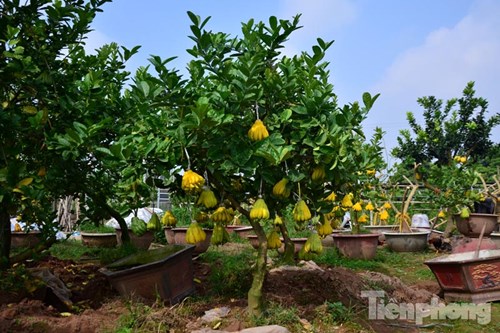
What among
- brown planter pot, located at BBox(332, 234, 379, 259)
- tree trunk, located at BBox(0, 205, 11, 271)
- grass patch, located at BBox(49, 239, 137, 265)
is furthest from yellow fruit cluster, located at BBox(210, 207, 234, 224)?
brown planter pot, located at BBox(332, 234, 379, 259)

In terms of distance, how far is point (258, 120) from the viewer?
2.97 metres

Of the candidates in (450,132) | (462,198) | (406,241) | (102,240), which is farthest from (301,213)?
(450,132)

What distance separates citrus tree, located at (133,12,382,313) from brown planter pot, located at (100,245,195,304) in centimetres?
96

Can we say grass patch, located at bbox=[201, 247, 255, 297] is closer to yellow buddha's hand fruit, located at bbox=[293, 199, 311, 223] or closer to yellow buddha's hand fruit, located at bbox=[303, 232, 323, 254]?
yellow buddha's hand fruit, located at bbox=[303, 232, 323, 254]

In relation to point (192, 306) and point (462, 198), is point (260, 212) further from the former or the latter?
point (462, 198)

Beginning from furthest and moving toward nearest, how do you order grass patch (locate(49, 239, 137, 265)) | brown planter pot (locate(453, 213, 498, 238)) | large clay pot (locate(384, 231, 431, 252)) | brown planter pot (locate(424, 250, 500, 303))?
brown planter pot (locate(453, 213, 498, 238)), large clay pot (locate(384, 231, 431, 252)), grass patch (locate(49, 239, 137, 265)), brown planter pot (locate(424, 250, 500, 303))

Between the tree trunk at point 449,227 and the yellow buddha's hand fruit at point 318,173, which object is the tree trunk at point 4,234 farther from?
the tree trunk at point 449,227

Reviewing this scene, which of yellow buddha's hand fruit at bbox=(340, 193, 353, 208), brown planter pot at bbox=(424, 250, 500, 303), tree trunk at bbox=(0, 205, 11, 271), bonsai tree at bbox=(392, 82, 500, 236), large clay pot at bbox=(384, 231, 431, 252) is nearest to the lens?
yellow buddha's hand fruit at bbox=(340, 193, 353, 208)

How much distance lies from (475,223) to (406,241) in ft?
5.39

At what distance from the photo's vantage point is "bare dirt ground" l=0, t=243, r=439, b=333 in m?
A: 3.36

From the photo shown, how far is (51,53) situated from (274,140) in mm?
1946

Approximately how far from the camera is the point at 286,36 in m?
3.13

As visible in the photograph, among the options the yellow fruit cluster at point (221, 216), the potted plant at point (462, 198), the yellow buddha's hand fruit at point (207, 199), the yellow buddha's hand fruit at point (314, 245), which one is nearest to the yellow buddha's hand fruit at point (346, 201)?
the yellow buddha's hand fruit at point (314, 245)

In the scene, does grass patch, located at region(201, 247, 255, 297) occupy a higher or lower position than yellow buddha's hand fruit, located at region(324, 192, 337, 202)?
lower
